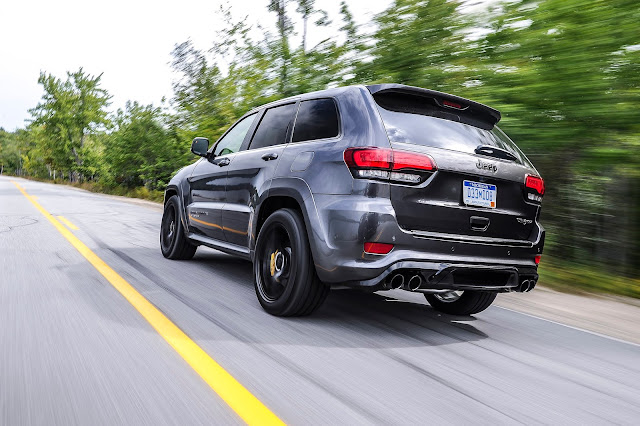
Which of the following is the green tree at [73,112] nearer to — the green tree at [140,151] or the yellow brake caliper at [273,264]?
the green tree at [140,151]

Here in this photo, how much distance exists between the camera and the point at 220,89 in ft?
57.0

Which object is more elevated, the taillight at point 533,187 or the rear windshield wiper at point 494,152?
the rear windshield wiper at point 494,152

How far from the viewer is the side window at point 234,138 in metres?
5.95

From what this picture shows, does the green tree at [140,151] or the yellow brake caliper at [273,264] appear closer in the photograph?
the yellow brake caliper at [273,264]

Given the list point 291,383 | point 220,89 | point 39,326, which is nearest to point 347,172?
point 291,383

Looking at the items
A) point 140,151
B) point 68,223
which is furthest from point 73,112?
point 68,223

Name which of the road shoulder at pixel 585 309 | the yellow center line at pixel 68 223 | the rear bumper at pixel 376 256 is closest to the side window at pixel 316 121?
the rear bumper at pixel 376 256

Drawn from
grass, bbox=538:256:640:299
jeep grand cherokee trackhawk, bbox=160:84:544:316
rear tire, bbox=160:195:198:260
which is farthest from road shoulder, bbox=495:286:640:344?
rear tire, bbox=160:195:198:260

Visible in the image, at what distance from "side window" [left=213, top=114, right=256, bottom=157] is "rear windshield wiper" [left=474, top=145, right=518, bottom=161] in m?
2.56

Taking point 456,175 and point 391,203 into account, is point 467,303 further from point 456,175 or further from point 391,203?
point 391,203

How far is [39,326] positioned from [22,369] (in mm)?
960

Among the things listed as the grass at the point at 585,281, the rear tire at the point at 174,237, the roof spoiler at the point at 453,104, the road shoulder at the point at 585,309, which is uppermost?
the roof spoiler at the point at 453,104

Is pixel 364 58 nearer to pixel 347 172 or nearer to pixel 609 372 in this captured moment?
pixel 347 172

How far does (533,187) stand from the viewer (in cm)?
443
